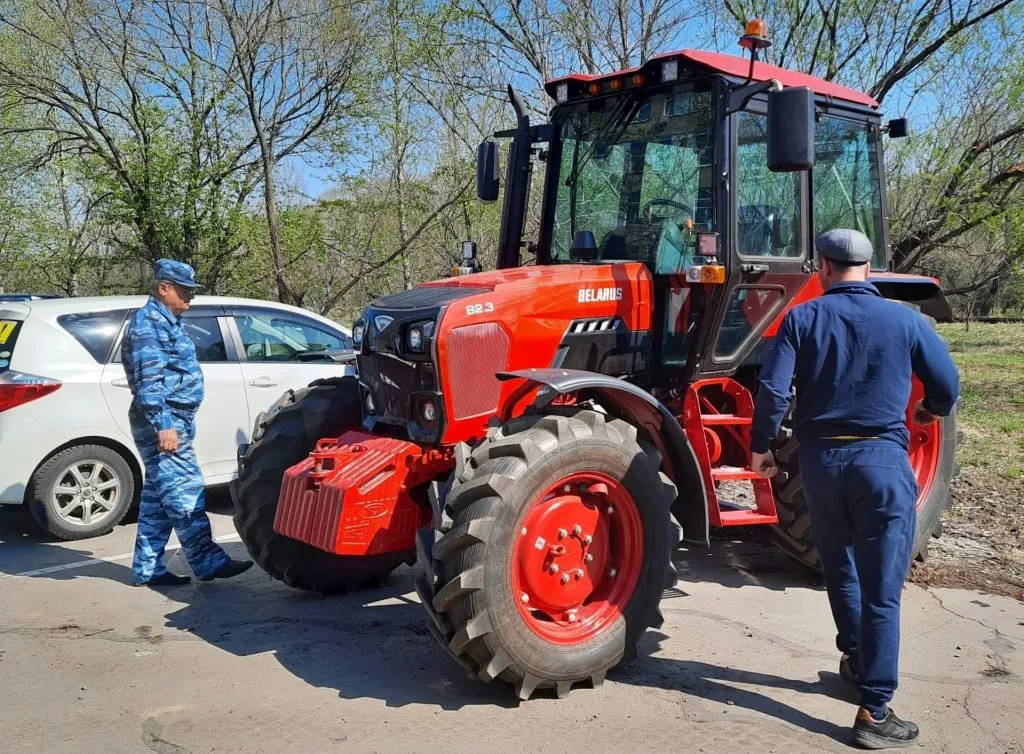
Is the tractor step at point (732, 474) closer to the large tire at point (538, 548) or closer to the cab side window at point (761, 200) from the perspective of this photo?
the large tire at point (538, 548)

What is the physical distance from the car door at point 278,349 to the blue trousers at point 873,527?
4.80 m

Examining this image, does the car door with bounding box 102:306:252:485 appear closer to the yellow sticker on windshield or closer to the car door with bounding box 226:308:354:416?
the car door with bounding box 226:308:354:416

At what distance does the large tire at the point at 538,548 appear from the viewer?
12.1 ft

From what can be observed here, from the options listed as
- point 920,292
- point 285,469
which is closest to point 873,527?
point 285,469

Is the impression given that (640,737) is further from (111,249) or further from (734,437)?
(111,249)

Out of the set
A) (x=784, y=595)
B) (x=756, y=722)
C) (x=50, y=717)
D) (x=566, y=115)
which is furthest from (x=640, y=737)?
(x=566, y=115)

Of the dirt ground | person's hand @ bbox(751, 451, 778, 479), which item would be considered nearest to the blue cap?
person's hand @ bbox(751, 451, 778, 479)

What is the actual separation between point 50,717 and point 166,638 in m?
0.92

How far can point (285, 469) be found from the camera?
491 cm

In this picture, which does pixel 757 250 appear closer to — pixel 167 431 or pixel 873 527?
pixel 873 527

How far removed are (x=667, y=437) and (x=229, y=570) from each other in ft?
9.37

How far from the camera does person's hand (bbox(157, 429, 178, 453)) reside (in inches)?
212

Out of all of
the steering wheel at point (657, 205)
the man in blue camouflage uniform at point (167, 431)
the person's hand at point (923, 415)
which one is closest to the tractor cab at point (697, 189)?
the steering wheel at point (657, 205)

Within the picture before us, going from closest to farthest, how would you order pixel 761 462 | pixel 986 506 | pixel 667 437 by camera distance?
1. pixel 761 462
2. pixel 667 437
3. pixel 986 506
